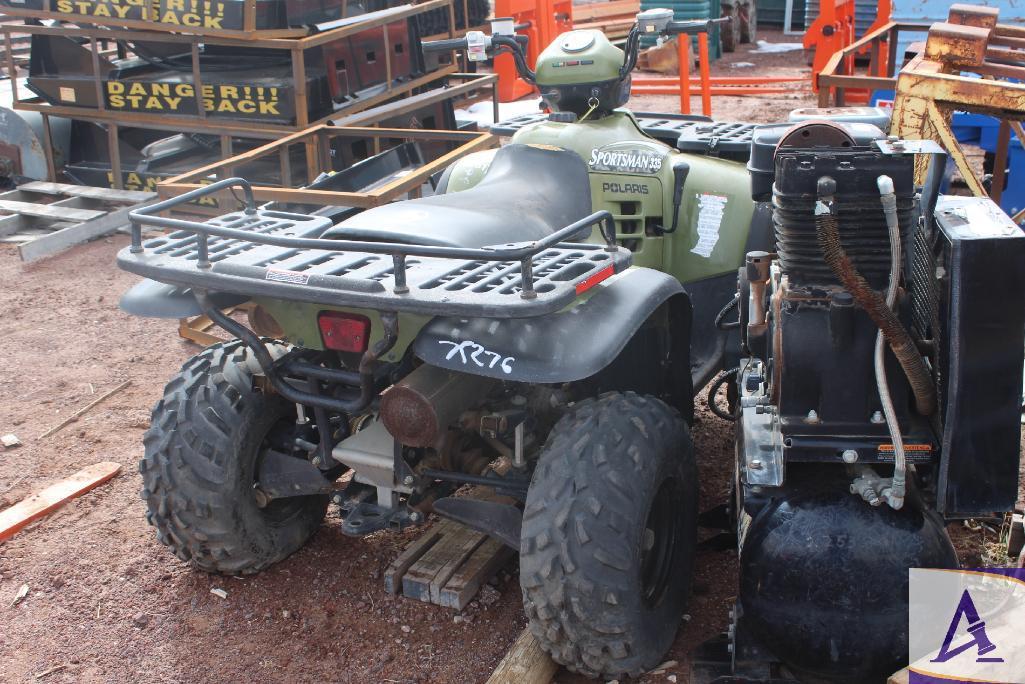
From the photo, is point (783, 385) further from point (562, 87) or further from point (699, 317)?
point (562, 87)

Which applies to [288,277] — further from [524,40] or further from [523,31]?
[523,31]

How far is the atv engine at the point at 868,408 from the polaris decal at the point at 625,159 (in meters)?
1.29

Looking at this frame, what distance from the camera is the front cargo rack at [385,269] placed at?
2621mm

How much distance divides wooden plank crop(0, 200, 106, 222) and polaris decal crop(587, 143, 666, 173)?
16.7 ft

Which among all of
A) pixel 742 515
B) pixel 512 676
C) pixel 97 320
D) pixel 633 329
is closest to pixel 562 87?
pixel 633 329

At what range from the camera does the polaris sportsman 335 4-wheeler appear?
2.62 metres

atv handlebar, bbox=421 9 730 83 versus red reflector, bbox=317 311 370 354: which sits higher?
atv handlebar, bbox=421 9 730 83

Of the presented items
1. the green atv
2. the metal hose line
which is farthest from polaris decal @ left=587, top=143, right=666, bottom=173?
the metal hose line

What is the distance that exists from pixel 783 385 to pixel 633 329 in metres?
0.42

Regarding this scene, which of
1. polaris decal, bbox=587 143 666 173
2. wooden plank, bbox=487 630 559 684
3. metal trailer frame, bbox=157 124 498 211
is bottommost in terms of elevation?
wooden plank, bbox=487 630 559 684

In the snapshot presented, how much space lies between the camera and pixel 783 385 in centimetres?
276

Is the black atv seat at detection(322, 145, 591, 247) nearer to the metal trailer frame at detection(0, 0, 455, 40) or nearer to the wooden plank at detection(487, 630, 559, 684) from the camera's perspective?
the wooden plank at detection(487, 630, 559, 684)

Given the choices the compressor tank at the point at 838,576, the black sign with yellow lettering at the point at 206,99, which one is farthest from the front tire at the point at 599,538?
the black sign with yellow lettering at the point at 206,99

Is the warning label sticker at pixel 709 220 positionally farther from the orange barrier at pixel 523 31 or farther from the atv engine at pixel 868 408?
the orange barrier at pixel 523 31
